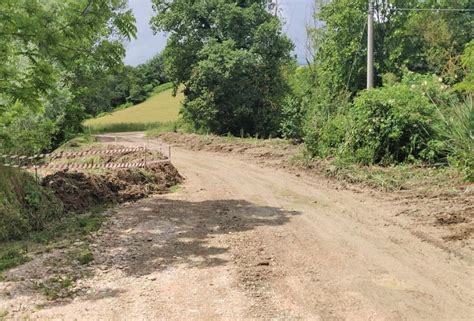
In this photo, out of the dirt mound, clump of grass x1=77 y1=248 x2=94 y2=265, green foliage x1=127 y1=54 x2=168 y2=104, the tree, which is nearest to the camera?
clump of grass x1=77 y1=248 x2=94 y2=265

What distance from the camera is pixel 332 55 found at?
101 ft

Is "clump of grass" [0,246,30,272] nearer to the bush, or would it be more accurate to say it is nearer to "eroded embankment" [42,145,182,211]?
"eroded embankment" [42,145,182,211]

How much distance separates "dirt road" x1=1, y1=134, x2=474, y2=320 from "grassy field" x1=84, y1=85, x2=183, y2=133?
3692cm

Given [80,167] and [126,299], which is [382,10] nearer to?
[80,167]

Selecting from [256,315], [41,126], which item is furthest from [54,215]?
[41,126]

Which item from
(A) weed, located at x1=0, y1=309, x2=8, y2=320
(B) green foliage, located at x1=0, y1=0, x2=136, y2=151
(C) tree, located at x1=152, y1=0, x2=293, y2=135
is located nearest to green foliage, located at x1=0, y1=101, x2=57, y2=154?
(B) green foliage, located at x1=0, y1=0, x2=136, y2=151

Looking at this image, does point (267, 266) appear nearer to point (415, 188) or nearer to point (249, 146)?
point (415, 188)

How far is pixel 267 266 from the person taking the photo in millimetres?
7117

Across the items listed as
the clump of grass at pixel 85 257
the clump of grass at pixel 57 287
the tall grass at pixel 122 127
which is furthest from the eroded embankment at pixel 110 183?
the tall grass at pixel 122 127

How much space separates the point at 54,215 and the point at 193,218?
9.06 feet

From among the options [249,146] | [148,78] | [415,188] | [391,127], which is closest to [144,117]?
[148,78]

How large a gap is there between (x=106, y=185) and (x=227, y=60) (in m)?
18.7

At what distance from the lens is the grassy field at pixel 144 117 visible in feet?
170

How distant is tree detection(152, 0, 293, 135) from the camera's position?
30.3 m
